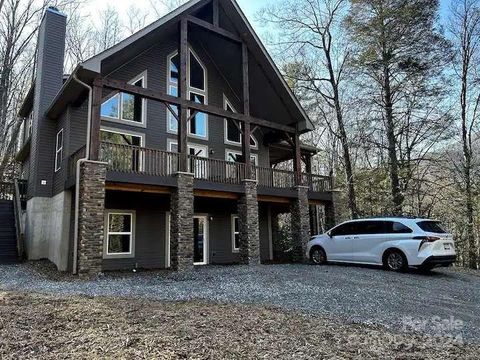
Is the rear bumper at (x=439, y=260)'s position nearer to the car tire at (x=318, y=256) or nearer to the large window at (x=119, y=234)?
the car tire at (x=318, y=256)

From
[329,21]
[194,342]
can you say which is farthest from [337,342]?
[329,21]

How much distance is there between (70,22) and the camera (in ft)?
84.3

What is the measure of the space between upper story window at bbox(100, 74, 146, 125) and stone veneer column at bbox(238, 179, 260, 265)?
500 centimetres

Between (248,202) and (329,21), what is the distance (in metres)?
13.3

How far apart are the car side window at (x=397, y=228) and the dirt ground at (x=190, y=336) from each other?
6.18 meters

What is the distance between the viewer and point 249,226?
13562 mm

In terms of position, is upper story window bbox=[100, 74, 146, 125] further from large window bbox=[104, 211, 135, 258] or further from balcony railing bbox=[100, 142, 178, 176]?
large window bbox=[104, 211, 135, 258]

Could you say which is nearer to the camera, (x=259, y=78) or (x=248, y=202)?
(x=248, y=202)

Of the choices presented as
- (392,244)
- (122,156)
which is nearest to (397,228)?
(392,244)

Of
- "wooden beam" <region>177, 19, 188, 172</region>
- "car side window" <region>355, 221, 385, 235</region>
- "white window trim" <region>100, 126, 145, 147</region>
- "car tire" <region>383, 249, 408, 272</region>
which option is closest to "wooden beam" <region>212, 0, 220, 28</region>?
"wooden beam" <region>177, 19, 188, 172</region>

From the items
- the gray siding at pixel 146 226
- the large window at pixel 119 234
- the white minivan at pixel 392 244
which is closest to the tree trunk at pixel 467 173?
the white minivan at pixel 392 244

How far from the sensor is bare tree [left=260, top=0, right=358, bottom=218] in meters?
21.0

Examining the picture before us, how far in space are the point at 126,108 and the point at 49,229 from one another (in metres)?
5.40

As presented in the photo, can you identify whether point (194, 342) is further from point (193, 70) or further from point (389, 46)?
point (389, 46)
